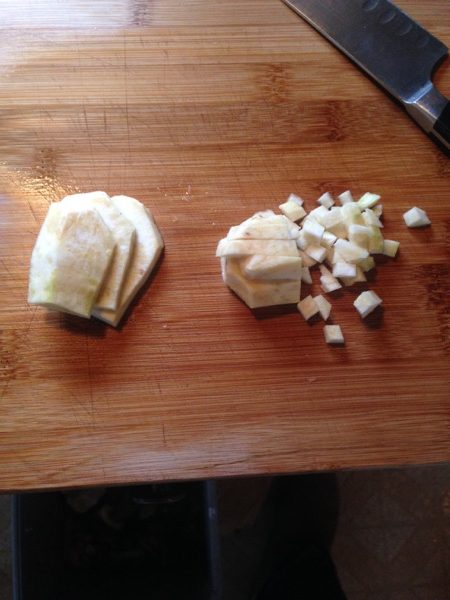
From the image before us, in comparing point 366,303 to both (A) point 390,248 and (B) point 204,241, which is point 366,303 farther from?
(B) point 204,241

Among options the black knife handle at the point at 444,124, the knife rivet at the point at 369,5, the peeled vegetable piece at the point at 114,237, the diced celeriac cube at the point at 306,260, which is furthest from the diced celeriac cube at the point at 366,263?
the knife rivet at the point at 369,5

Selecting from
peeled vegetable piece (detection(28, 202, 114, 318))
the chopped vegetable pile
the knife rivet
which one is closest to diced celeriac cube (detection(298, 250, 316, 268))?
the chopped vegetable pile

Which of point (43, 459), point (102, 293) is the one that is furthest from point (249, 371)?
point (43, 459)

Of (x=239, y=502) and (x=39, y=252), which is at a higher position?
(x=39, y=252)

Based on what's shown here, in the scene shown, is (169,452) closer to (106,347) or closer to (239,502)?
(106,347)

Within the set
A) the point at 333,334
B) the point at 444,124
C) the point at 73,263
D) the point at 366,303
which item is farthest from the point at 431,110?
the point at 73,263

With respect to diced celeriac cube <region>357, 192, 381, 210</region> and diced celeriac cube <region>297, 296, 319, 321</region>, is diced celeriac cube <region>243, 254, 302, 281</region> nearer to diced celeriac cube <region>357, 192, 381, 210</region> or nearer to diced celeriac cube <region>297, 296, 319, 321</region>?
diced celeriac cube <region>297, 296, 319, 321</region>
